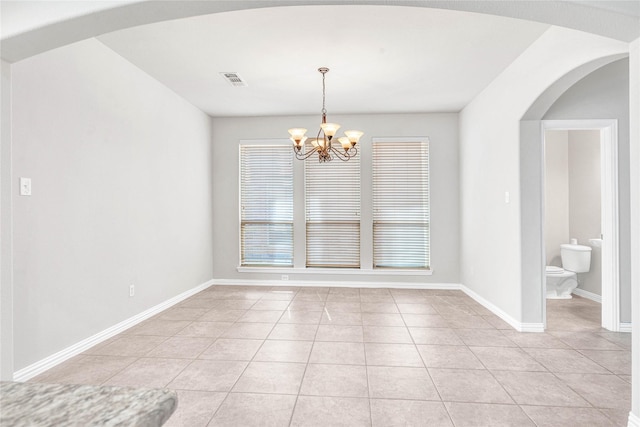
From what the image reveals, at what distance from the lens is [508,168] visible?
3.71 metres

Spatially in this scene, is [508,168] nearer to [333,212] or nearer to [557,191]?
[557,191]

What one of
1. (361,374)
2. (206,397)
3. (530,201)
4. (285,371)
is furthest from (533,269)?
(206,397)

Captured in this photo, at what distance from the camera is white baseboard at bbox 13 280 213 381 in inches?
97.0

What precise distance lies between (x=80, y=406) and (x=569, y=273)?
5.62 meters

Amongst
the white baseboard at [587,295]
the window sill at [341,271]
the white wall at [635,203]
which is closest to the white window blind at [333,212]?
the window sill at [341,271]

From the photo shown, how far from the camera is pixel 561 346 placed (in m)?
3.10

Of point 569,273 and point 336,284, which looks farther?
point 336,284

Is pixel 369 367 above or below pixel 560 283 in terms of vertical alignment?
below

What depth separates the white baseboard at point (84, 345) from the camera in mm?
2465

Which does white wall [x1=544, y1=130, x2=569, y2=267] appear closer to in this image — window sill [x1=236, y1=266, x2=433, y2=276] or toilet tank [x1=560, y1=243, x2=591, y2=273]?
toilet tank [x1=560, y1=243, x2=591, y2=273]

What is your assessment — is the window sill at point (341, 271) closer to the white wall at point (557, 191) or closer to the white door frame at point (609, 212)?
the white wall at point (557, 191)

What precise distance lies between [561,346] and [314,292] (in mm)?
3113

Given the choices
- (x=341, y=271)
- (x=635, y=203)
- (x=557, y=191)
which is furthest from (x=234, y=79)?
(x=557, y=191)

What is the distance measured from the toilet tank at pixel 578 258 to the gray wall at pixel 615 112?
1.29 m
